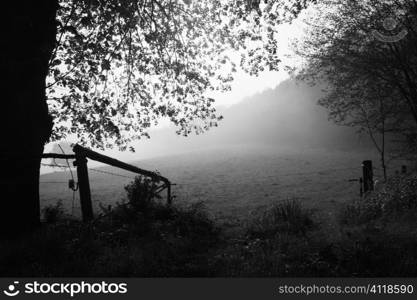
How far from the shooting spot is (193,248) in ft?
20.1

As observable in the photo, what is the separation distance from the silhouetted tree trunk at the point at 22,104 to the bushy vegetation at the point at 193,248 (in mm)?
898

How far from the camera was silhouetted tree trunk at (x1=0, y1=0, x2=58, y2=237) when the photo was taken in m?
6.55

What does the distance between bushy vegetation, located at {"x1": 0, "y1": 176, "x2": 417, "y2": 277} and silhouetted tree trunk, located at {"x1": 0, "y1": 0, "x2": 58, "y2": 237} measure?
2.94 ft

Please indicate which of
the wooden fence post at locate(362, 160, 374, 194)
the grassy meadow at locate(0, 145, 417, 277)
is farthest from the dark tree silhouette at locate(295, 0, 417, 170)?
the grassy meadow at locate(0, 145, 417, 277)

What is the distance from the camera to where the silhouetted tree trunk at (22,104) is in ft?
21.5

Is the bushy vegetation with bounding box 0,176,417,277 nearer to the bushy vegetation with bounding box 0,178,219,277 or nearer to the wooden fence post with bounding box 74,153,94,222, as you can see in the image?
the bushy vegetation with bounding box 0,178,219,277

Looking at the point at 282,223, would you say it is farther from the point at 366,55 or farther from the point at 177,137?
the point at 366,55

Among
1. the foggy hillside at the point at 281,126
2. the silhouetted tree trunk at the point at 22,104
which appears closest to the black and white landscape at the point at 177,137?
the silhouetted tree trunk at the point at 22,104

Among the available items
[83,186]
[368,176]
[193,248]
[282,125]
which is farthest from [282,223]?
[282,125]

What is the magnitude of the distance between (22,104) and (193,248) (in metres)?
4.61

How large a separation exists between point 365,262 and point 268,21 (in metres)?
9.13

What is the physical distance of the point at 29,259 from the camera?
206 inches

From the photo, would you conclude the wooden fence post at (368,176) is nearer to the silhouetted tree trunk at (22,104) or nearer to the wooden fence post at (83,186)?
the wooden fence post at (83,186)

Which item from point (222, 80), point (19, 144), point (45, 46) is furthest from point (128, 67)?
point (19, 144)
